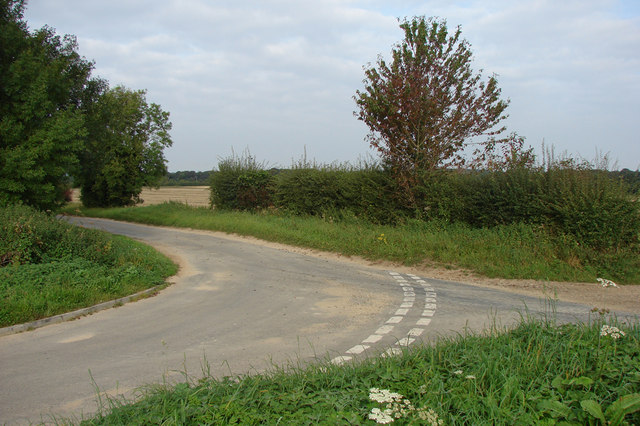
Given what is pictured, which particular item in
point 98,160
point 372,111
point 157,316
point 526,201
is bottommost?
point 157,316

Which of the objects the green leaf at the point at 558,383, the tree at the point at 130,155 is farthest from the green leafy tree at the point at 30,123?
the tree at the point at 130,155

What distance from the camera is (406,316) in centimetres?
848

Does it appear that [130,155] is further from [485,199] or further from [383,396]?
[383,396]

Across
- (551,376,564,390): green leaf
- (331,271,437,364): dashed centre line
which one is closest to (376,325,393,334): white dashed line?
(331,271,437,364): dashed centre line

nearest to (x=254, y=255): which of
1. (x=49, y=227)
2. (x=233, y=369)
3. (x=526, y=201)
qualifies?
(x=49, y=227)

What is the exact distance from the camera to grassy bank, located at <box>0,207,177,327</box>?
343 inches

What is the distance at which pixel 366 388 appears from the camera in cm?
394

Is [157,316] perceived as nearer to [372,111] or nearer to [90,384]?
[90,384]

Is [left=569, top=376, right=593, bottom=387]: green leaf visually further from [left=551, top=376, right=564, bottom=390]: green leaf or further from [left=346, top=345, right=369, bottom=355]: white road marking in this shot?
[left=346, top=345, right=369, bottom=355]: white road marking

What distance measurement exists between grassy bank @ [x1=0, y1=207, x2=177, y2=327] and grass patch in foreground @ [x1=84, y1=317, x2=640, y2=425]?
18.3 ft

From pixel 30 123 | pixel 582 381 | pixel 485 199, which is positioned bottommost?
pixel 582 381

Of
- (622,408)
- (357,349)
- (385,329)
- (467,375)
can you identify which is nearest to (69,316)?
(357,349)

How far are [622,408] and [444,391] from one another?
3.89 feet

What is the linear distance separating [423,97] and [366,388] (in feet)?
52.2
